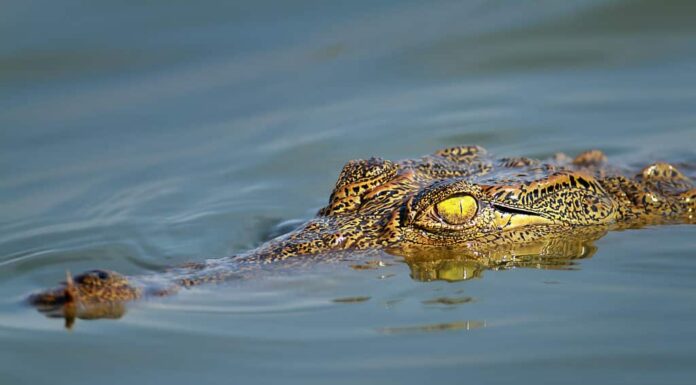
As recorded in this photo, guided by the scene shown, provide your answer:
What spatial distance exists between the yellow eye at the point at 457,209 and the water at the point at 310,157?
1.81ft

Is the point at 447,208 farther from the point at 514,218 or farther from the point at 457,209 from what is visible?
the point at 514,218

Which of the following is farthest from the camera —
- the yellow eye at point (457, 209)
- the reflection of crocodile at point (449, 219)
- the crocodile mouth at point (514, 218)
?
Result: the crocodile mouth at point (514, 218)

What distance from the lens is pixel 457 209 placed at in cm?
825

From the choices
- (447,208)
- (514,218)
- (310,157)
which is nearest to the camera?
(447,208)

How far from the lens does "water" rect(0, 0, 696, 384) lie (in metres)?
6.59

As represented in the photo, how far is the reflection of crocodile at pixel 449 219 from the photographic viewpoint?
8102 millimetres

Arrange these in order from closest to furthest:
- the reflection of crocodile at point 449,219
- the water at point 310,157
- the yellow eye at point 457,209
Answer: the water at point 310,157
the reflection of crocodile at point 449,219
the yellow eye at point 457,209

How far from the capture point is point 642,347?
654 cm

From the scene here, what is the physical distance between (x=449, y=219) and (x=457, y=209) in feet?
0.31

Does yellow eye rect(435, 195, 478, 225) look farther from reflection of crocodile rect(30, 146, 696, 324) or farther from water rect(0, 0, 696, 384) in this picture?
water rect(0, 0, 696, 384)

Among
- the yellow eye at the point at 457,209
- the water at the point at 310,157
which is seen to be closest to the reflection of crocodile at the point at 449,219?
the yellow eye at the point at 457,209

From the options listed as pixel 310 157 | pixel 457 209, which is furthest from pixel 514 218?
pixel 310 157

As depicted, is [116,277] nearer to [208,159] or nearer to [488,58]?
[208,159]

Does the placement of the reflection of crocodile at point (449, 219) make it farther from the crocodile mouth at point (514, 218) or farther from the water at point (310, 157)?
the water at point (310, 157)
